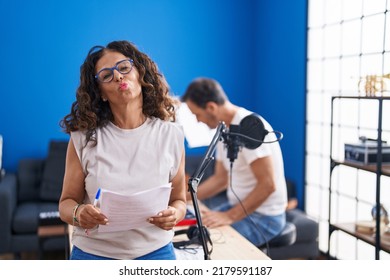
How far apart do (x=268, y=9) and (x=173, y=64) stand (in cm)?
61

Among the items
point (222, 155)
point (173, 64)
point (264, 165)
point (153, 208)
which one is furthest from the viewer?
point (173, 64)

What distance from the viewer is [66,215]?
51.1 inches

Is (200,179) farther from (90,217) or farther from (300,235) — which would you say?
(300,235)

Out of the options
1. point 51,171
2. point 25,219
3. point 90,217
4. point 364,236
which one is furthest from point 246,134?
point 25,219

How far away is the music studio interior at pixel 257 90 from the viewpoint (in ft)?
6.91

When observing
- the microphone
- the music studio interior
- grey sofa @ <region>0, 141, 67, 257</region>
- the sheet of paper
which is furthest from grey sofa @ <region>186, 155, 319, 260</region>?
the sheet of paper

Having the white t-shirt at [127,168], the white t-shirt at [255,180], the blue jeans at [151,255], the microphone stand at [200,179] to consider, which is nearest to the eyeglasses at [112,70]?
the white t-shirt at [127,168]

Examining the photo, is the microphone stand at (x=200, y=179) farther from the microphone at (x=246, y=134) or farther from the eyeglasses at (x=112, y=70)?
the eyeglasses at (x=112, y=70)

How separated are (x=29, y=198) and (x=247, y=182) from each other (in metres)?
1.32

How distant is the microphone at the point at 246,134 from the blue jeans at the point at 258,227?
1.87 feet

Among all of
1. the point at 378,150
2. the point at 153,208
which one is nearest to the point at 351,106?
the point at 378,150

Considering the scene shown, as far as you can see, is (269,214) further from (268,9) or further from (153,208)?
(268,9)

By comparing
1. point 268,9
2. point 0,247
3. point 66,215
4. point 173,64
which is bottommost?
point 0,247

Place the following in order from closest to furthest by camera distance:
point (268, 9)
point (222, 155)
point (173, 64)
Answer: point (222, 155)
point (268, 9)
point (173, 64)
